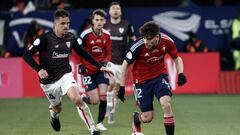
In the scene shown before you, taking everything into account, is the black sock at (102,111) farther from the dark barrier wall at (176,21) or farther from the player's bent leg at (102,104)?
the dark barrier wall at (176,21)

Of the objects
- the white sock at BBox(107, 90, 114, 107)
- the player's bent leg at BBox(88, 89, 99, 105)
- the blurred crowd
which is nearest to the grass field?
the white sock at BBox(107, 90, 114, 107)

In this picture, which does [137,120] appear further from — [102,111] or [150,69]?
[102,111]

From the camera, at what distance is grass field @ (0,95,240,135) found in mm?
12547

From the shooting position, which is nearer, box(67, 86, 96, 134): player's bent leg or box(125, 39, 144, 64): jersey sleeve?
box(125, 39, 144, 64): jersey sleeve

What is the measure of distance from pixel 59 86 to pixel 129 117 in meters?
3.61

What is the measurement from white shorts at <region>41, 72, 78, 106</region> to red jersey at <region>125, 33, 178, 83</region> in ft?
3.53

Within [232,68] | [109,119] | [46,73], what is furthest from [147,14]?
[46,73]

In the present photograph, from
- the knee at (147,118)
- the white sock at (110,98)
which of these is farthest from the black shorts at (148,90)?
the white sock at (110,98)

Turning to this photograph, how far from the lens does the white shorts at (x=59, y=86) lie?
11266 millimetres

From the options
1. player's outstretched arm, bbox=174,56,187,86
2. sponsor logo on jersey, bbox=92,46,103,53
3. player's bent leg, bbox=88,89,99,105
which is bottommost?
player's bent leg, bbox=88,89,99,105

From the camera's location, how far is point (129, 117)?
1473 centimetres

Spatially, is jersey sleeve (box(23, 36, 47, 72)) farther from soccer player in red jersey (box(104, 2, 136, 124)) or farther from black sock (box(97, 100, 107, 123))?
soccer player in red jersey (box(104, 2, 136, 124))

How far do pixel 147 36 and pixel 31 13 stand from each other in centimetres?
1127

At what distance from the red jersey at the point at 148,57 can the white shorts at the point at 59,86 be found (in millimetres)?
1075
